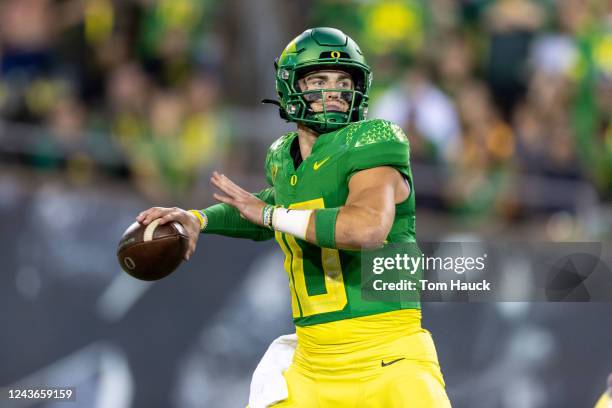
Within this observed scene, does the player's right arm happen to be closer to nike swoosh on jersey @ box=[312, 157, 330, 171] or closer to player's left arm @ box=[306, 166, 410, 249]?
nike swoosh on jersey @ box=[312, 157, 330, 171]

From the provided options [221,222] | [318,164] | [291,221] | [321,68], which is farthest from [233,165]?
[291,221]

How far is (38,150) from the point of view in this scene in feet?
25.5

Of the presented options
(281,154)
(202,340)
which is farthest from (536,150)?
(281,154)

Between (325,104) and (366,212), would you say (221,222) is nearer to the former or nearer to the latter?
(325,104)

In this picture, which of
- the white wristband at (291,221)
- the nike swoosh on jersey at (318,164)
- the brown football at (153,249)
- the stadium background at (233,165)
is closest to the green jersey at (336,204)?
the nike swoosh on jersey at (318,164)

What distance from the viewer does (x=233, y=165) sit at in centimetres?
833

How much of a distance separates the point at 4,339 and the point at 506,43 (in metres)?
4.98

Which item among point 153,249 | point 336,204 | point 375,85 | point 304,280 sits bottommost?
point 304,280

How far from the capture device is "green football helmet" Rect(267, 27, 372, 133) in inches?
182

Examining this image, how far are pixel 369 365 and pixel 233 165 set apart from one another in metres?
4.05

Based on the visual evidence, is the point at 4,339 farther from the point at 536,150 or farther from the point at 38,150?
the point at 536,150

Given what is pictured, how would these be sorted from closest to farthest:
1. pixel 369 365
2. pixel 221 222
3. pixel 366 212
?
pixel 366 212 < pixel 369 365 < pixel 221 222

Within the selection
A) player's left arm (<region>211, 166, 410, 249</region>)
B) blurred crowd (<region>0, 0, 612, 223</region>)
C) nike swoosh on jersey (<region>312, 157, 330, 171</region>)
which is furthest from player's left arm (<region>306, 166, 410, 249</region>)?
blurred crowd (<region>0, 0, 612, 223</region>)

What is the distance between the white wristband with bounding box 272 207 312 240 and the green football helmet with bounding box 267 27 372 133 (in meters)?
0.46
